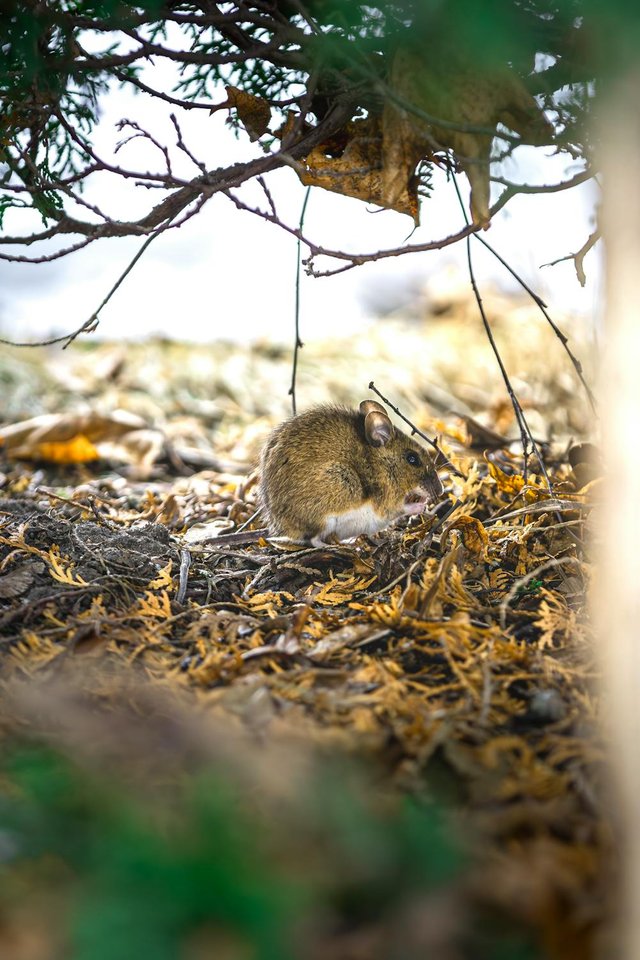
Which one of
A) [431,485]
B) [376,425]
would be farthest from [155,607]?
[431,485]

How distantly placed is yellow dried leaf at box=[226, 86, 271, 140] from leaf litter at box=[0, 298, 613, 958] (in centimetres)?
184

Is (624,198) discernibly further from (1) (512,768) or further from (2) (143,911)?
(2) (143,911)

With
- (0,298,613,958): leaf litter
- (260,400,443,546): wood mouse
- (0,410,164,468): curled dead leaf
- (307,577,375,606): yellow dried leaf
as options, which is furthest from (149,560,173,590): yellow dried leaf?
(0,410,164,468): curled dead leaf

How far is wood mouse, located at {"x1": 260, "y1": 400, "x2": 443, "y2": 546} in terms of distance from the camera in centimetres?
405

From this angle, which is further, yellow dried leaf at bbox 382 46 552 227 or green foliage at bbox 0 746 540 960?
yellow dried leaf at bbox 382 46 552 227

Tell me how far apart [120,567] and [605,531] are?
2294mm

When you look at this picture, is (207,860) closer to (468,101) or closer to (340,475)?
(468,101)

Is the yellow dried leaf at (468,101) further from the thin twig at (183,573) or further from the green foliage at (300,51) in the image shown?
the thin twig at (183,573)

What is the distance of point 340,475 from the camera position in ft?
13.8

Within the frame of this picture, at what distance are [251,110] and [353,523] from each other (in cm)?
214

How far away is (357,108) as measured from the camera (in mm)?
3137

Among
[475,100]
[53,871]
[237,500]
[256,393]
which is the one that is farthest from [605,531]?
[256,393]

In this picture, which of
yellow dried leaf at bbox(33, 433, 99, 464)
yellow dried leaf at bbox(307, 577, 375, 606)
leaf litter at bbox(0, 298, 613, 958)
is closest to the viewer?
leaf litter at bbox(0, 298, 613, 958)

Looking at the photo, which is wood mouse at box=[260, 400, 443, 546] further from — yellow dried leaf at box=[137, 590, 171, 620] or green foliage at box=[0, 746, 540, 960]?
green foliage at box=[0, 746, 540, 960]
